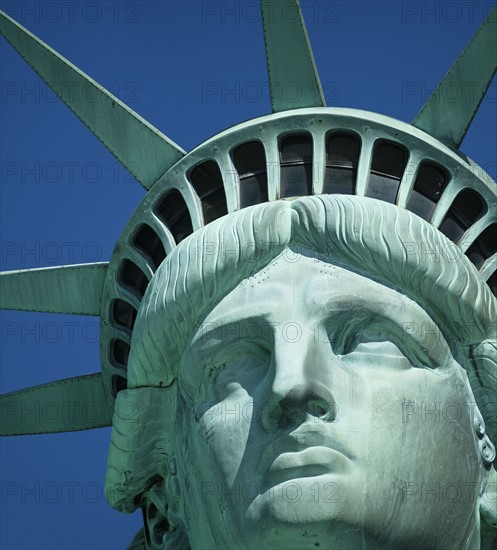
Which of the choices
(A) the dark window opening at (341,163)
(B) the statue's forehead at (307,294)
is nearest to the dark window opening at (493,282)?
(B) the statue's forehead at (307,294)

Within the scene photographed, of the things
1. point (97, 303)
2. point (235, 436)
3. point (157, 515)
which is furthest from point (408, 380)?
point (97, 303)

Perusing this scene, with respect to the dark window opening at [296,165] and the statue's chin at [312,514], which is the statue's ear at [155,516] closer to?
the statue's chin at [312,514]

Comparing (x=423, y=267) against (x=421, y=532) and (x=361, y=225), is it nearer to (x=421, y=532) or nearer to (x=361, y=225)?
(x=361, y=225)

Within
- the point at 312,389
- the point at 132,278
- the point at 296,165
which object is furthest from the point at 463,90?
the point at 312,389

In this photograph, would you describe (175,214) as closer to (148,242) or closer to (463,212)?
(148,242)

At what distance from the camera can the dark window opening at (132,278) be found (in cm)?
1912

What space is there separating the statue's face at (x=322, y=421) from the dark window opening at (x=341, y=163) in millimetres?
1154

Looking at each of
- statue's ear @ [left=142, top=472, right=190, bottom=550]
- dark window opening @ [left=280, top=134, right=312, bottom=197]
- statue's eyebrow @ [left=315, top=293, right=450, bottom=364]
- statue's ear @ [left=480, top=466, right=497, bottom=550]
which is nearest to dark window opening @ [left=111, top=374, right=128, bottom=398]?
statue's ear @ [left=142, top=472, right=190, bottom=550]

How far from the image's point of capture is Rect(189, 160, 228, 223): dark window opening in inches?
730

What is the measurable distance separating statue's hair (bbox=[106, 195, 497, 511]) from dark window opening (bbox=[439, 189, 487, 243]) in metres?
0.67

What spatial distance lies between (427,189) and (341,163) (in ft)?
2.93

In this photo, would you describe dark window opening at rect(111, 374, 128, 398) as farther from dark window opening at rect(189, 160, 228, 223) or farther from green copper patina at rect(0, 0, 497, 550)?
dark window opening at rect(189, 160, 228, 223)

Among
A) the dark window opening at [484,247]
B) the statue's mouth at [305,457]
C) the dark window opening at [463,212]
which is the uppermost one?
the dark window opening at [463,212]

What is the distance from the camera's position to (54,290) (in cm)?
1961
